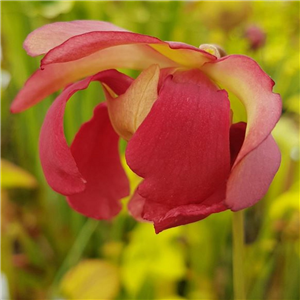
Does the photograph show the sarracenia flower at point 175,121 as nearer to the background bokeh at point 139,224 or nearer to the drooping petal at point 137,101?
the drooping petal at point 137,101

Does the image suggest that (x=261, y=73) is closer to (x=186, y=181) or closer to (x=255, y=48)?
(x=186, y=181)

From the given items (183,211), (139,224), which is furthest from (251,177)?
(139,224)

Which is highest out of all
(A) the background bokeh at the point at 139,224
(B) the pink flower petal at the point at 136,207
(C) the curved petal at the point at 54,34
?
(C) the curved petal at the point at 54,34

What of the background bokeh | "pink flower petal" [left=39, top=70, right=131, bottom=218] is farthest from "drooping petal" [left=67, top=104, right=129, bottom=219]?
the background bokeh

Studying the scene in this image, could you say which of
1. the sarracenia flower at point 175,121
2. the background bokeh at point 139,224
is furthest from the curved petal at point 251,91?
the background bokeh at point 139,224

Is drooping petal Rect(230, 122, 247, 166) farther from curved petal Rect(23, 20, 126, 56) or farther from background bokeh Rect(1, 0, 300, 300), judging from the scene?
background bokeh Rect(1, 0, 300, 300)

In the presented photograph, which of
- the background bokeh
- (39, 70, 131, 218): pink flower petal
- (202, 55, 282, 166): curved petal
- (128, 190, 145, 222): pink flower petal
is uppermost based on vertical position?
(202, 55, 282, 166): curved petal
